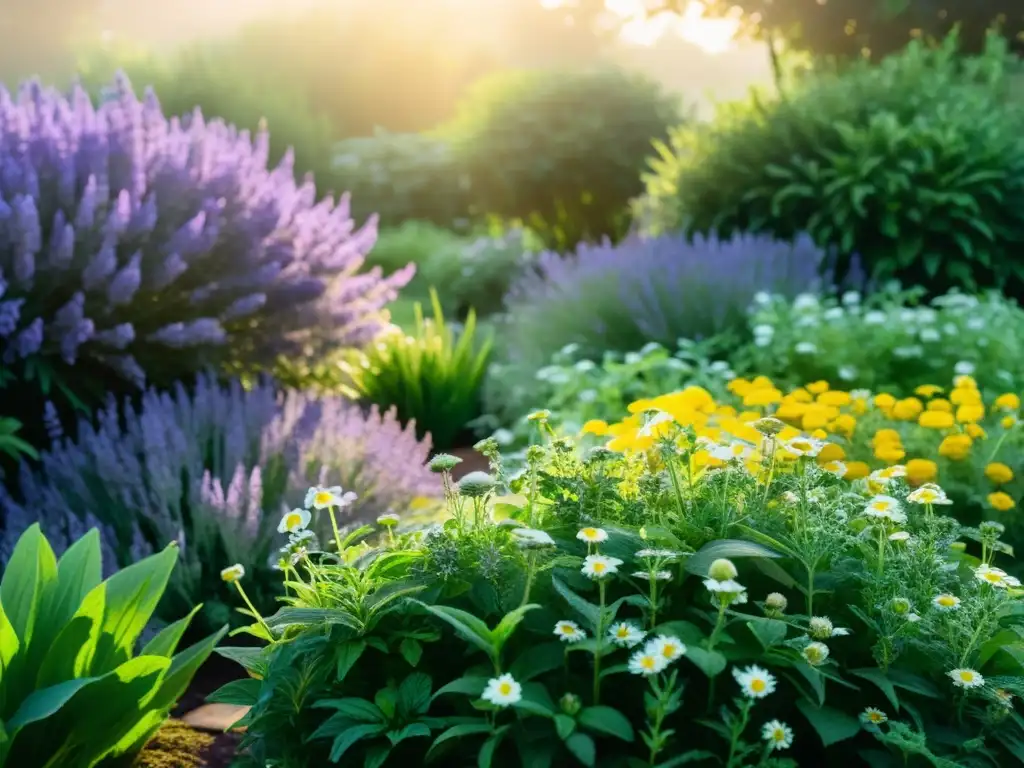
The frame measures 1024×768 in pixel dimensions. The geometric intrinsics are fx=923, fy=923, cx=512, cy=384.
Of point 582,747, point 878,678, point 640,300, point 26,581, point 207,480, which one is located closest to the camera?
point 582,747

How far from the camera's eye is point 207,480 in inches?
115

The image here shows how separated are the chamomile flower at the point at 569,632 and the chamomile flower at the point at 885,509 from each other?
627mm

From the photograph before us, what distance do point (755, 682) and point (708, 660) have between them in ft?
0.30

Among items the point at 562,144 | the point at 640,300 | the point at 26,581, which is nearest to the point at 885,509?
the point at 26,581

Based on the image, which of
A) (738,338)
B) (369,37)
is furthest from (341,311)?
(369,37)

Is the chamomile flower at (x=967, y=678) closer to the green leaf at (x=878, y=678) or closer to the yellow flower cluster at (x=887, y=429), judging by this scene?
the green leaf at (x=878, y=678)

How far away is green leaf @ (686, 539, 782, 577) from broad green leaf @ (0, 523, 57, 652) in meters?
1.33

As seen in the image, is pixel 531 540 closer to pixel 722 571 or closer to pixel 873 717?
pixel 722 571

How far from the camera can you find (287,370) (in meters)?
4.71

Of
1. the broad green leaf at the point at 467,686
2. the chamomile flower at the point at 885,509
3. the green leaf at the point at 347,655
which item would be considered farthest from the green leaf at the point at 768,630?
the green leaf at the point at 347,655

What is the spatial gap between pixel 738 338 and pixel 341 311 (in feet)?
7.46

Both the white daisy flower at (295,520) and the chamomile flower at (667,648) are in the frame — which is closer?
the chamomile flower at (667,648)

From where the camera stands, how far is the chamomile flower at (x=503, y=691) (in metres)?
1.43

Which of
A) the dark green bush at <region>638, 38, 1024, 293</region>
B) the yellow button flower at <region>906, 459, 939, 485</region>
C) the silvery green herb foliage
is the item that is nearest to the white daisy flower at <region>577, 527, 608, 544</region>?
the silvery green herb foliage
